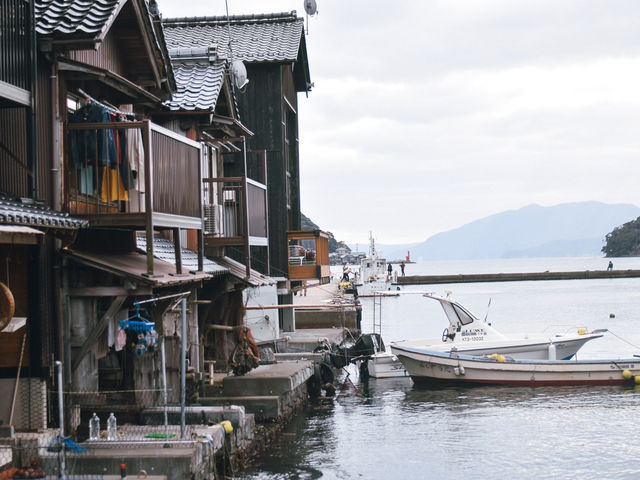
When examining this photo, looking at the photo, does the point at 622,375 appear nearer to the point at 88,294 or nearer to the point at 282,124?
the point at 282,124

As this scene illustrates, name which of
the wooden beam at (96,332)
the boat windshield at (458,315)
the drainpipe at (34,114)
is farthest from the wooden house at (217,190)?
the boat windshield at (458,315)

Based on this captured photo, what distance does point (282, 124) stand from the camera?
31016 mm

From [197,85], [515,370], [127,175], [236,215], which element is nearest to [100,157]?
[127,175]

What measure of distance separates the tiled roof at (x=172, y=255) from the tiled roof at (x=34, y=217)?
3.66 metres

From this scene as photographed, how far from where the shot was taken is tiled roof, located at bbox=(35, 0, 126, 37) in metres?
12.0

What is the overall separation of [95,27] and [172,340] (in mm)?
7220

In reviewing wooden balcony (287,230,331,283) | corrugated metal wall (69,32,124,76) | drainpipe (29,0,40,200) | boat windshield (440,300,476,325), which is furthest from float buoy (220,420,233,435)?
boat windshield (440,300,476,325)

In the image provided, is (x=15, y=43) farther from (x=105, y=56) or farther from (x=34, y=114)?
(x=105, y=56)

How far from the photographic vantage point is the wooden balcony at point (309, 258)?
31000 mm

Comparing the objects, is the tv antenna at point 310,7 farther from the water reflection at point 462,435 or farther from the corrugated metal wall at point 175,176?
the corrugated metal wall at point 175,176

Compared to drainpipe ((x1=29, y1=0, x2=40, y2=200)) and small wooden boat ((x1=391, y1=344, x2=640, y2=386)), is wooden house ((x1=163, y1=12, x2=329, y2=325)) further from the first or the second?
drainpipe ((x1=29, y1=0, x2=40, y2=200))

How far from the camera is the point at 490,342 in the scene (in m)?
30.8

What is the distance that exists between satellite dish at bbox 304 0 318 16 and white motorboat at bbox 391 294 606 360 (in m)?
12.7

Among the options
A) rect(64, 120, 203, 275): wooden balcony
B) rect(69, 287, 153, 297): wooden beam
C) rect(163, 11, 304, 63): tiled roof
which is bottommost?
rect(69, 287, 153, 297): wooden beam
